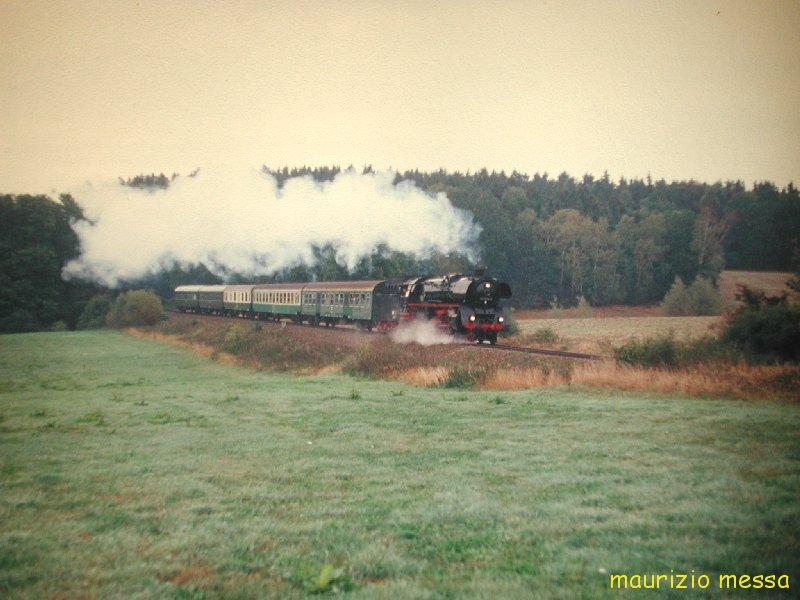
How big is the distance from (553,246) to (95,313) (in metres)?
46.6

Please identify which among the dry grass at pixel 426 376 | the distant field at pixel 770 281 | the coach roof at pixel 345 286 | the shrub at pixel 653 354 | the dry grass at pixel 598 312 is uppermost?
the distant field at pixel 770 281

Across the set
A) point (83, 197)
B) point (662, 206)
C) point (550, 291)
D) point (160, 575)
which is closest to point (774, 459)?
point (160, 575)

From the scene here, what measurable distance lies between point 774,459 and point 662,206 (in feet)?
238

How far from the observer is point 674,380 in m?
13.1

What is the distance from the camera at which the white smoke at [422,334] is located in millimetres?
23172

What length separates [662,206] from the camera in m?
73.5

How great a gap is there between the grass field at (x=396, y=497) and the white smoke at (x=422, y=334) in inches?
409

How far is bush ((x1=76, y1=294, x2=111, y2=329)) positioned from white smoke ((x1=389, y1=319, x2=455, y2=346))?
22229mm

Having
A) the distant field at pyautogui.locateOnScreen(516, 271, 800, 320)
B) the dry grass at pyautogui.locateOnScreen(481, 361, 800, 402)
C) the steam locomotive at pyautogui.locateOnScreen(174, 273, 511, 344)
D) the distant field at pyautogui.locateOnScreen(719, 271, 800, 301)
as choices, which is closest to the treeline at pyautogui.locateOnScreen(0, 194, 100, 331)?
the steam locomotive at pyautogui.locateOnScreen(174, 273, 511, 344)

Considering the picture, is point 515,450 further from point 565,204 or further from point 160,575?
point 565,204

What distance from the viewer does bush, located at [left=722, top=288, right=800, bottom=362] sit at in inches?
545

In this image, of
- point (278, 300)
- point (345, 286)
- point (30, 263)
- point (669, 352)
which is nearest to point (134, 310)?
point (278, 300)

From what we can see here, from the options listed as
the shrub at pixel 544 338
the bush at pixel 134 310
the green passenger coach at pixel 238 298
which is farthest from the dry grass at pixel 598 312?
the bush at pixel 134 310

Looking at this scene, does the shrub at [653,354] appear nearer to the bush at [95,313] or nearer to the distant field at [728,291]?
the distant field at [728,291]
